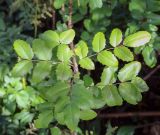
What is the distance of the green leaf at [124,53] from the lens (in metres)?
1.09

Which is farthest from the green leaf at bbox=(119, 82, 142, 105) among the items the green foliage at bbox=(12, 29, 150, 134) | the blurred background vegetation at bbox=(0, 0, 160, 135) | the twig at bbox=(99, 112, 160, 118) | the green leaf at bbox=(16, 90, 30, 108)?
the twig at bbox=(99, 112, 160, 118)

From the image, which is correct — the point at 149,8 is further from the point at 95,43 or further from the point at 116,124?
the point at 116,124

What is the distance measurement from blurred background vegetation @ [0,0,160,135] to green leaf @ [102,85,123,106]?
0.36m

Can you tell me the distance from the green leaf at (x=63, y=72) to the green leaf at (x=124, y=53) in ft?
0.46

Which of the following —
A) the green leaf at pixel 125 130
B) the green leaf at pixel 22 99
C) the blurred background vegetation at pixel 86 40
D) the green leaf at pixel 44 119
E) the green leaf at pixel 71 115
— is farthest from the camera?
the green leaf at pixel 125 130

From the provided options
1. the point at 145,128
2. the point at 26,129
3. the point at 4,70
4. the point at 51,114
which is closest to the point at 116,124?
the point at 145,128

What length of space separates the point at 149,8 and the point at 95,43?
0.45 meters

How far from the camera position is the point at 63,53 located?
3.52ft

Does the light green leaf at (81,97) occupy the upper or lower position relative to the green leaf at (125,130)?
upper

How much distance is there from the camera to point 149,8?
1.48 meters

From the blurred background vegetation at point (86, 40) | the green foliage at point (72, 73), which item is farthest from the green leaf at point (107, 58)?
the blurred background vegetation at point (86, 40)

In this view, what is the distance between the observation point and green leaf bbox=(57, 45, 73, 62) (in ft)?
3.52

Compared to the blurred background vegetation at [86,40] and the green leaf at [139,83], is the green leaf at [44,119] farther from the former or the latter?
the blurred background vegetation at [86,40]

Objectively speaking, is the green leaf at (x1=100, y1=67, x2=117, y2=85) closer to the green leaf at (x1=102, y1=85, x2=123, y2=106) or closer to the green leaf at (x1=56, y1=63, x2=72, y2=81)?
the green leaf at (x1=102, y1=85, x2=123, y2=106)
